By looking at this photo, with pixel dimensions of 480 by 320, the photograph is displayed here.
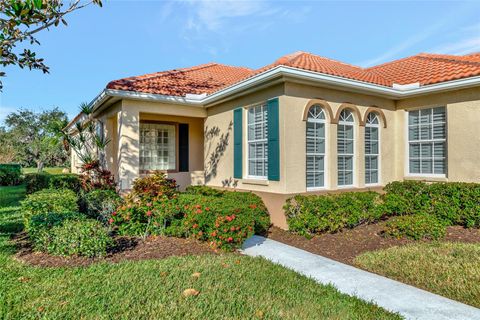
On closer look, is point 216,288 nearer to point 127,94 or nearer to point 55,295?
point 55,295

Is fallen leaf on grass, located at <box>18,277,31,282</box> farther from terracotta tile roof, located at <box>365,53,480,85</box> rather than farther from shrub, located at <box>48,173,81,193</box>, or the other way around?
terracotta tile roof, located at <box>365,53,480,85</box>

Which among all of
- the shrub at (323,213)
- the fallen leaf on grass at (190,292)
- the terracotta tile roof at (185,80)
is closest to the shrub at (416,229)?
the shrub at (323,213)

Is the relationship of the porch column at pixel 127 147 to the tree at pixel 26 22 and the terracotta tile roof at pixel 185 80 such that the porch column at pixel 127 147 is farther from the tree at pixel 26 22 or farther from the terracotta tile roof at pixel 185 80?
the tree at pixel 26 22

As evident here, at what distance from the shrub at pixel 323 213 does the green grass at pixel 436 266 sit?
1.43 metres

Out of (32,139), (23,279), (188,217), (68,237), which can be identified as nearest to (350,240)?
(188,217)

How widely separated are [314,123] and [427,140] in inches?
172

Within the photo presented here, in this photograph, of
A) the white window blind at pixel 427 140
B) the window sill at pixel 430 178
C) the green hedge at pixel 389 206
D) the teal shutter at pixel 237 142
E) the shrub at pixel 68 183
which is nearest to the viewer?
the green hedge at pixel 389 206

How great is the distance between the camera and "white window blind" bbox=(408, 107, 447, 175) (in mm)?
10195

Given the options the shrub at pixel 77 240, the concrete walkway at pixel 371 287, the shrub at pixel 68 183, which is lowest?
the concrete walkway at pixel 371 287

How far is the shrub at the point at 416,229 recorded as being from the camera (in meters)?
7.56

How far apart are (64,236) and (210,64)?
487 inches

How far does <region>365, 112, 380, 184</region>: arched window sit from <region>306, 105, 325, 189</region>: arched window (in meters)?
2.12

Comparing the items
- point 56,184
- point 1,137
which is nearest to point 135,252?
point 56,184

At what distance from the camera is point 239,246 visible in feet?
21.2
